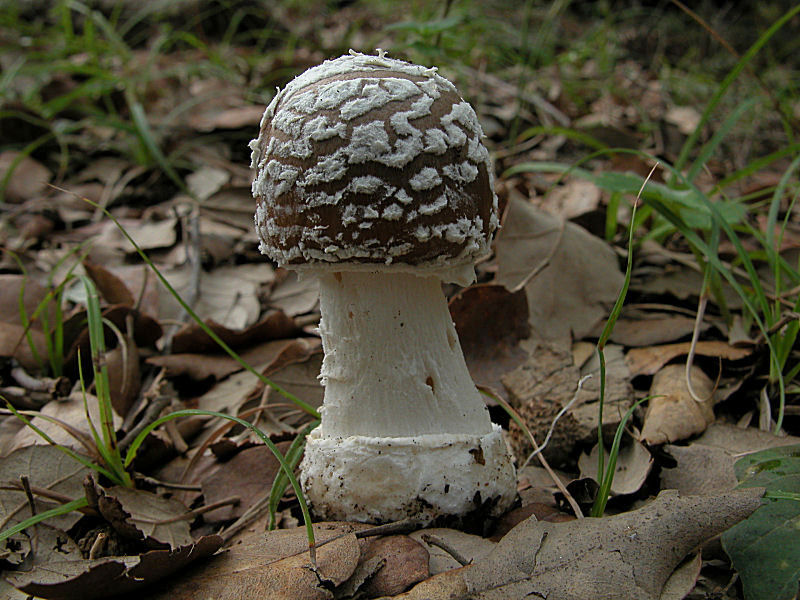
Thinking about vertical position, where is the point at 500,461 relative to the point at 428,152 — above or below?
below

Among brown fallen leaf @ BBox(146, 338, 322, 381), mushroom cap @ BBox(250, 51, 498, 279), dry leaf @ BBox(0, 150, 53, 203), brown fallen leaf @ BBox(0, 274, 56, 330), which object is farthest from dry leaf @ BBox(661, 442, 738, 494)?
dry leaf @ BBox(0, 150, 53, 203)

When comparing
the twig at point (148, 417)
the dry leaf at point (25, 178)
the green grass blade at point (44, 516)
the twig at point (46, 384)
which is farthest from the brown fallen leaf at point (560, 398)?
the dry leaf at point (25, 178)

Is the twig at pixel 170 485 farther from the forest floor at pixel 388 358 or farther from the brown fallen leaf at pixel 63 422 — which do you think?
the brown fallen leaf at pixel 63 422

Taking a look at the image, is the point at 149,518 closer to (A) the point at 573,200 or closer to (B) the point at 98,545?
(B) the point at 98,545

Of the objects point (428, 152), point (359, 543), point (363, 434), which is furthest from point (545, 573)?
→ point (428, 152)

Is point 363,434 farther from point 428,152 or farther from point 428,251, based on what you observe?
point 428,152
